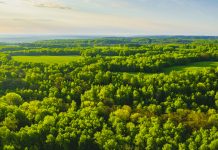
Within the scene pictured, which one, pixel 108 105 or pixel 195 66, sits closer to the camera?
pixel 108 105

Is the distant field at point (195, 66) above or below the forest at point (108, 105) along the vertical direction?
above

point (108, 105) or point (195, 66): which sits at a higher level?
point (195, 66)

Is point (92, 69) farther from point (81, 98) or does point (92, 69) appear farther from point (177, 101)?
point (177, 101)

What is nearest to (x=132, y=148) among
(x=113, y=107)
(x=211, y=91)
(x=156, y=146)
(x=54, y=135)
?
(x=156, y=146)

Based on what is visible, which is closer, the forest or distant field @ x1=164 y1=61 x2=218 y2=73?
the forest

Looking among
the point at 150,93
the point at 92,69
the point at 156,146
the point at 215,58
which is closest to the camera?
the point at 156,146

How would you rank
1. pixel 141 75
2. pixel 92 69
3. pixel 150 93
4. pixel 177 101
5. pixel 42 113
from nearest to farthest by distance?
pixel 42 113 → pixel 177 101 → pixel 150 93 → pixel 141 75 → pixel 92 69

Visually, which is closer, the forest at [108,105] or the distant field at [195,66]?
the forest at [108,105]

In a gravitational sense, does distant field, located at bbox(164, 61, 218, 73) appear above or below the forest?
above
